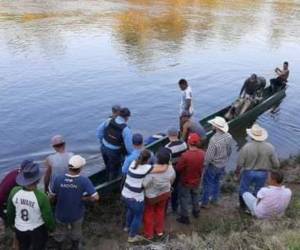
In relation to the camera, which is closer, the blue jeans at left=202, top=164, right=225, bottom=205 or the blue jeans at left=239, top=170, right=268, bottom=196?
the blue jeans at left=239, top=170, right=268, bottom=196

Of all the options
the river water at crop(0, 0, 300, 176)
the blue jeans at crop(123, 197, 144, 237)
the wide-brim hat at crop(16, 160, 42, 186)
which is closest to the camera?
the wide-brim hat at crop(16, 160, 42, 186)

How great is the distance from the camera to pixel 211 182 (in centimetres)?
951

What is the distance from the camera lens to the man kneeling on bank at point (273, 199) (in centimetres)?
786

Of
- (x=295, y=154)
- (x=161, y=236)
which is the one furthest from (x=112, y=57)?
(x=161, y=236)

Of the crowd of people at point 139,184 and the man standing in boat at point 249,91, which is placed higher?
the crowd of people at point 139,184

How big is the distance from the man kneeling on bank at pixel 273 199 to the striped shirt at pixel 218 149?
1121 millimetres

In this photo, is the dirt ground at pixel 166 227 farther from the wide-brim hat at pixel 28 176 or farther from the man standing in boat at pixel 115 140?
the wide-brim hat at pixel 28 176

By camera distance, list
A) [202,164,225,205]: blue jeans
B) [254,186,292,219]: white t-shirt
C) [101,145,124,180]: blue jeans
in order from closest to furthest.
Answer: [254,186,292,219]: white t-shirt, [202,164,225,205]: blue jeans, [101,145,124,180]: blue jeans

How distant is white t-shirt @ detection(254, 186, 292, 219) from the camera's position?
793 centimetres

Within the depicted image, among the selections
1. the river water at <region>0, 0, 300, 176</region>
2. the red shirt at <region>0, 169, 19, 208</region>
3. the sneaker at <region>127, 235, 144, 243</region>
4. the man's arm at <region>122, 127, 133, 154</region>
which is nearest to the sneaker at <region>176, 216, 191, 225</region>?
the sneaker at <region>127, 235, 144, 243</region>

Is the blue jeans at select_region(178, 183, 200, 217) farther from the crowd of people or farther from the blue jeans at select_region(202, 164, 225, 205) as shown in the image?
the blue jeans at select_region(202, 164, 225, 205)

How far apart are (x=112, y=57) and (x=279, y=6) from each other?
32161mm

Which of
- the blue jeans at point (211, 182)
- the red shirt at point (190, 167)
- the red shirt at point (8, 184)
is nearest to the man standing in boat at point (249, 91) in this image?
the blue jeans at point (211, 182)

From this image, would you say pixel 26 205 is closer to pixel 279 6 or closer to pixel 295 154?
pixel 295 154
